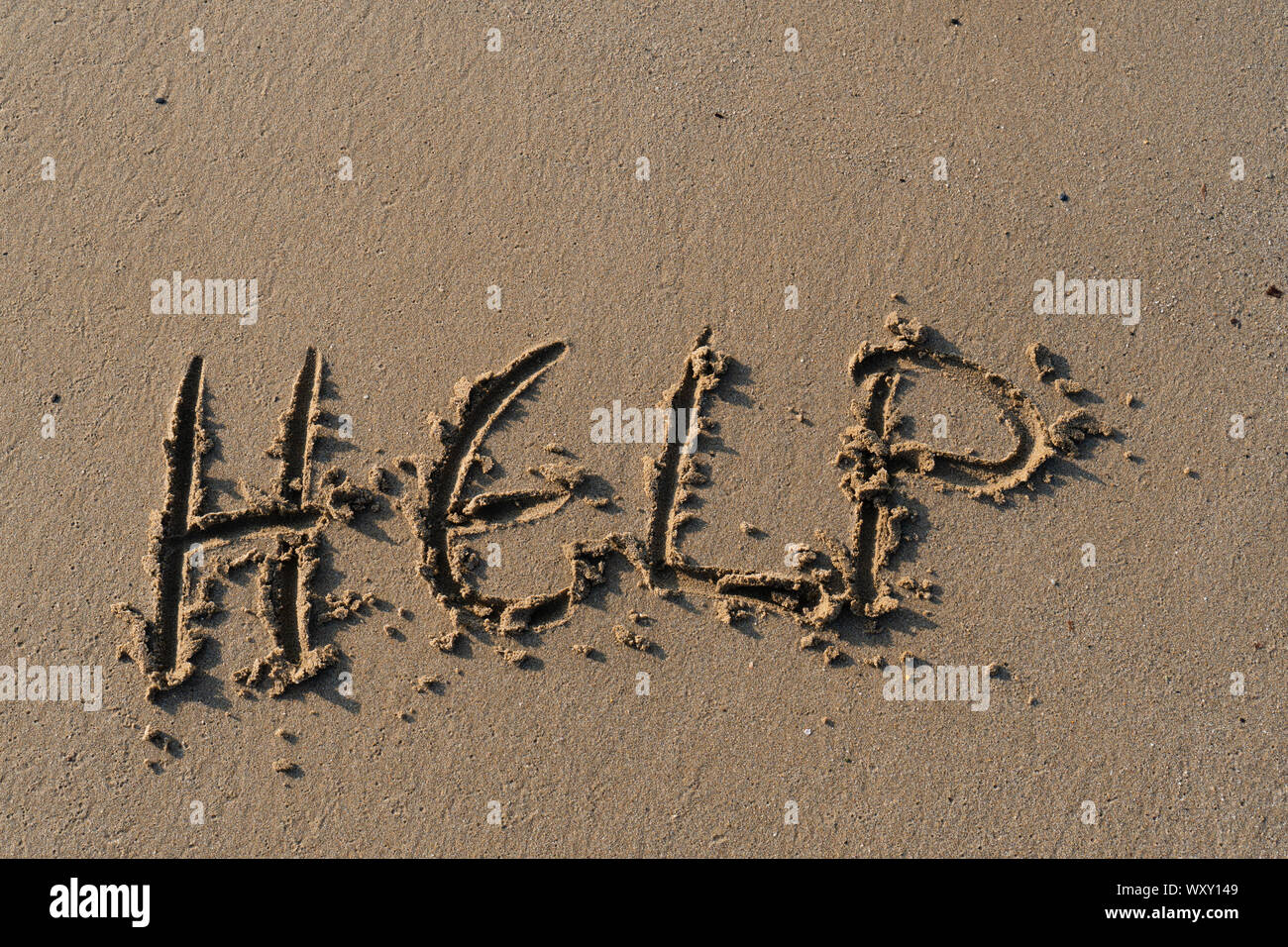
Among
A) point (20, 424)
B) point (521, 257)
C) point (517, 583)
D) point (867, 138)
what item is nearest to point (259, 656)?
point (517, 583)

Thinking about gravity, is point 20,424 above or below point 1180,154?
below

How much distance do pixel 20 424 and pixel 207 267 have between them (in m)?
1.12

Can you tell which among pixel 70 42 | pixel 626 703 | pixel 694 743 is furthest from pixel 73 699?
pixel 70 42

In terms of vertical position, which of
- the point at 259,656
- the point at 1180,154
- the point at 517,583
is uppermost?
the point at 1180,154

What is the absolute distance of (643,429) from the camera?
147 inches

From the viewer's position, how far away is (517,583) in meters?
3.68

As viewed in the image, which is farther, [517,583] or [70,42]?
[70,42]

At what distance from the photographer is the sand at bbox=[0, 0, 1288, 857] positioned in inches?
142

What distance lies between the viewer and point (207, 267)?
383 centimetres

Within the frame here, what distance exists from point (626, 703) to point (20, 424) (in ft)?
10.1

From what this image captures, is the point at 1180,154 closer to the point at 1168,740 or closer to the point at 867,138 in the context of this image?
the point at 867,138

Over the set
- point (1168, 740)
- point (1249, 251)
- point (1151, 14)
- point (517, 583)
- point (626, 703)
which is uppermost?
point (1151, 14)

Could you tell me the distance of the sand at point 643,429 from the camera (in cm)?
361

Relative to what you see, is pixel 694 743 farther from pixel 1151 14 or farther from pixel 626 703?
pixel 1151 14
